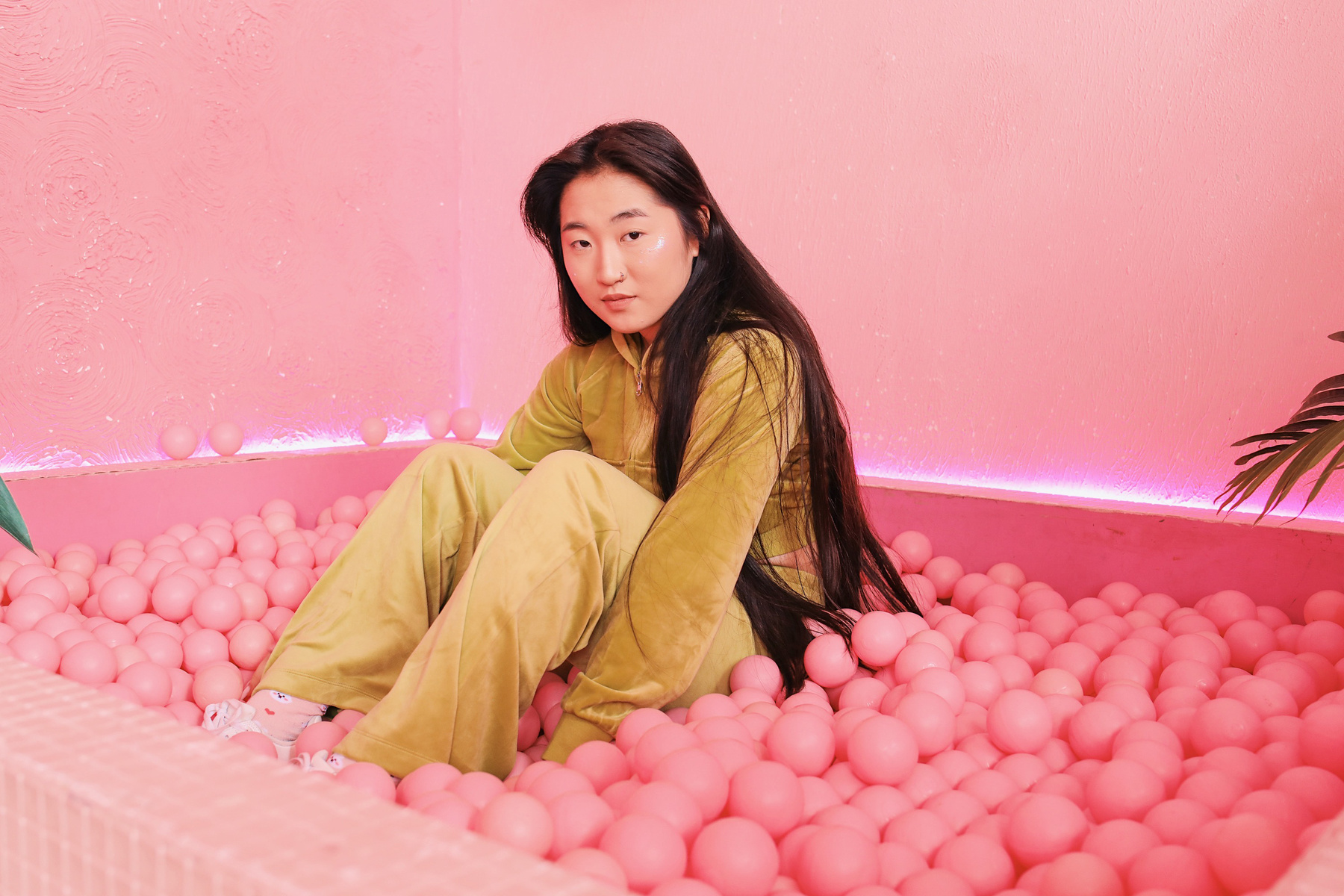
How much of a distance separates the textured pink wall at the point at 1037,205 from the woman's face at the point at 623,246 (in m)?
0.95

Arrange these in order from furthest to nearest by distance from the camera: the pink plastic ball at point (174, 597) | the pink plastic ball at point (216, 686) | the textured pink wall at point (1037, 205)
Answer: the textured pink wall at point (1037, 205) → the pink plastic ball at point (174, 597) → the pink plastic ball at point (216, 686)

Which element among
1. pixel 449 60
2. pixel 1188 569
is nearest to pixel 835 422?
pixel 1188 569

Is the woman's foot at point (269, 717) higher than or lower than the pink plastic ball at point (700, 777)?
lower

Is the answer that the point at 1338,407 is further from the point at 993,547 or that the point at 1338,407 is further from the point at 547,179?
the point at 547,179

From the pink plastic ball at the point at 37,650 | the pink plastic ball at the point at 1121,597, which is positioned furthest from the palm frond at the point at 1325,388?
the pink plastic ball at the point at 37,650

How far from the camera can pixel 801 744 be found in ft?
3.51

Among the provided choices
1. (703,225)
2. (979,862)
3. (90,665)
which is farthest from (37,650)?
(979,862)

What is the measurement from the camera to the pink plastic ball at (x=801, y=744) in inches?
42.1

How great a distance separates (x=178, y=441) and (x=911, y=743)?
1.89 metres

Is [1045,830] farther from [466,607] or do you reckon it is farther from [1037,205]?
[1037,205]

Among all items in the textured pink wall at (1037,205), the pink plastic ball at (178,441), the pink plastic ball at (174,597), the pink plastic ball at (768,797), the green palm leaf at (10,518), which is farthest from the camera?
the pink plastic ball at (178,441)

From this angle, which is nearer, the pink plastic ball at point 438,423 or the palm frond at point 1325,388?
the palm frond at point 1325,388

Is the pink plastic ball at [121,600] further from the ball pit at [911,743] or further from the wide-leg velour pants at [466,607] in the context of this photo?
the wide-leg velour pants at [466,607]

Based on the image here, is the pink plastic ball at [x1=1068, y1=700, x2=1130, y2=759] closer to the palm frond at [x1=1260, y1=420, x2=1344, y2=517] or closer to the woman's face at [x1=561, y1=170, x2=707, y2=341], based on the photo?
the palm frond at [x1=1260, y1=420, x2=1344, y2=517]
